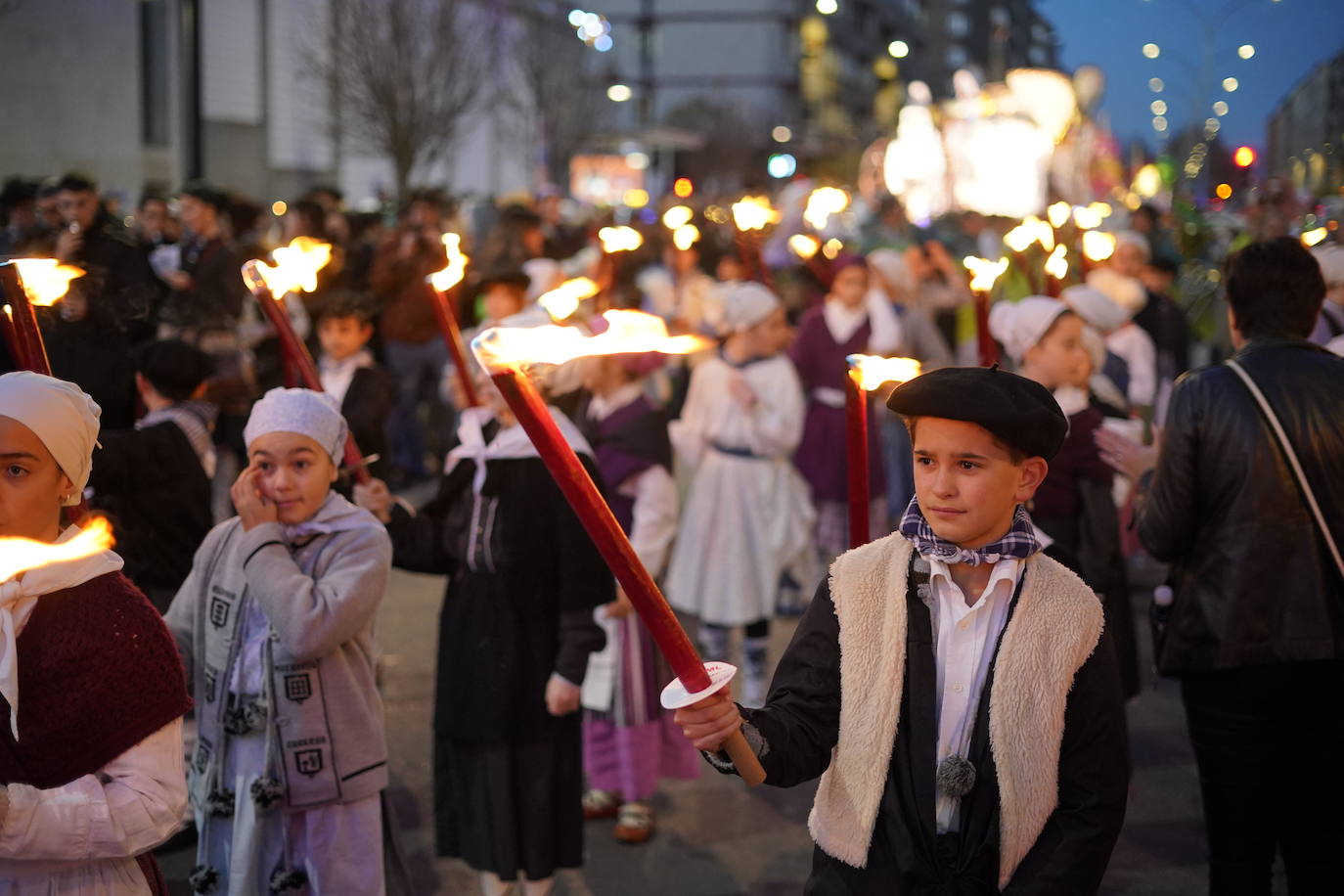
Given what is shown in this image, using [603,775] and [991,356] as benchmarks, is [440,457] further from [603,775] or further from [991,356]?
[991,356]

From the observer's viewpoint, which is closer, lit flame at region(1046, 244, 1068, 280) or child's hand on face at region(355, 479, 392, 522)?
child's hand on face at region(355, 479, 392, 522)

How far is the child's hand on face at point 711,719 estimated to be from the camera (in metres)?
2.33

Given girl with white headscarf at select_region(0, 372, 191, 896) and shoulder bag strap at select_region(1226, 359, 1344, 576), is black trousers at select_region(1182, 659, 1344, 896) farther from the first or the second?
girl with white headscarf at select_region(0, 372, 191, 896)

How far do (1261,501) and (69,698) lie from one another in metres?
3.14

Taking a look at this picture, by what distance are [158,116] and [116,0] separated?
231cm

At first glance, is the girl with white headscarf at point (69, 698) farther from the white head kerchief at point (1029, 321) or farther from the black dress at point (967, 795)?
the white head kerchief at point (1029, 321)

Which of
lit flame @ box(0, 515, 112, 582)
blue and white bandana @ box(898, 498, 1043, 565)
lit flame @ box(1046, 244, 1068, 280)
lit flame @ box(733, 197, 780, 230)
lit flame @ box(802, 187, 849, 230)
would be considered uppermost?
lit flame @ box(802, 187, 849, 230)

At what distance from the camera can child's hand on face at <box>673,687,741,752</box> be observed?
2.33m

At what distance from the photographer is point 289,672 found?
3.73 m

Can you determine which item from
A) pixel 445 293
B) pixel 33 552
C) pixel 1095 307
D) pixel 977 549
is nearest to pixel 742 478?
pixel 1095 307

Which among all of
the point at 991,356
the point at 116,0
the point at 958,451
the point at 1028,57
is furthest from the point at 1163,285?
the point at 1028,57

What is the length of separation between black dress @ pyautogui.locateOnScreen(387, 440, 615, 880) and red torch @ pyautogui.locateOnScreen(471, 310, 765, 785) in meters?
2.39

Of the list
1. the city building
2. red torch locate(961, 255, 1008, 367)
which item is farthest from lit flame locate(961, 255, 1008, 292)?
the city building

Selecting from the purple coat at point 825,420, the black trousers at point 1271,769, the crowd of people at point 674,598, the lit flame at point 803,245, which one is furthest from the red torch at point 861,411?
the lit flame at point 803,245
